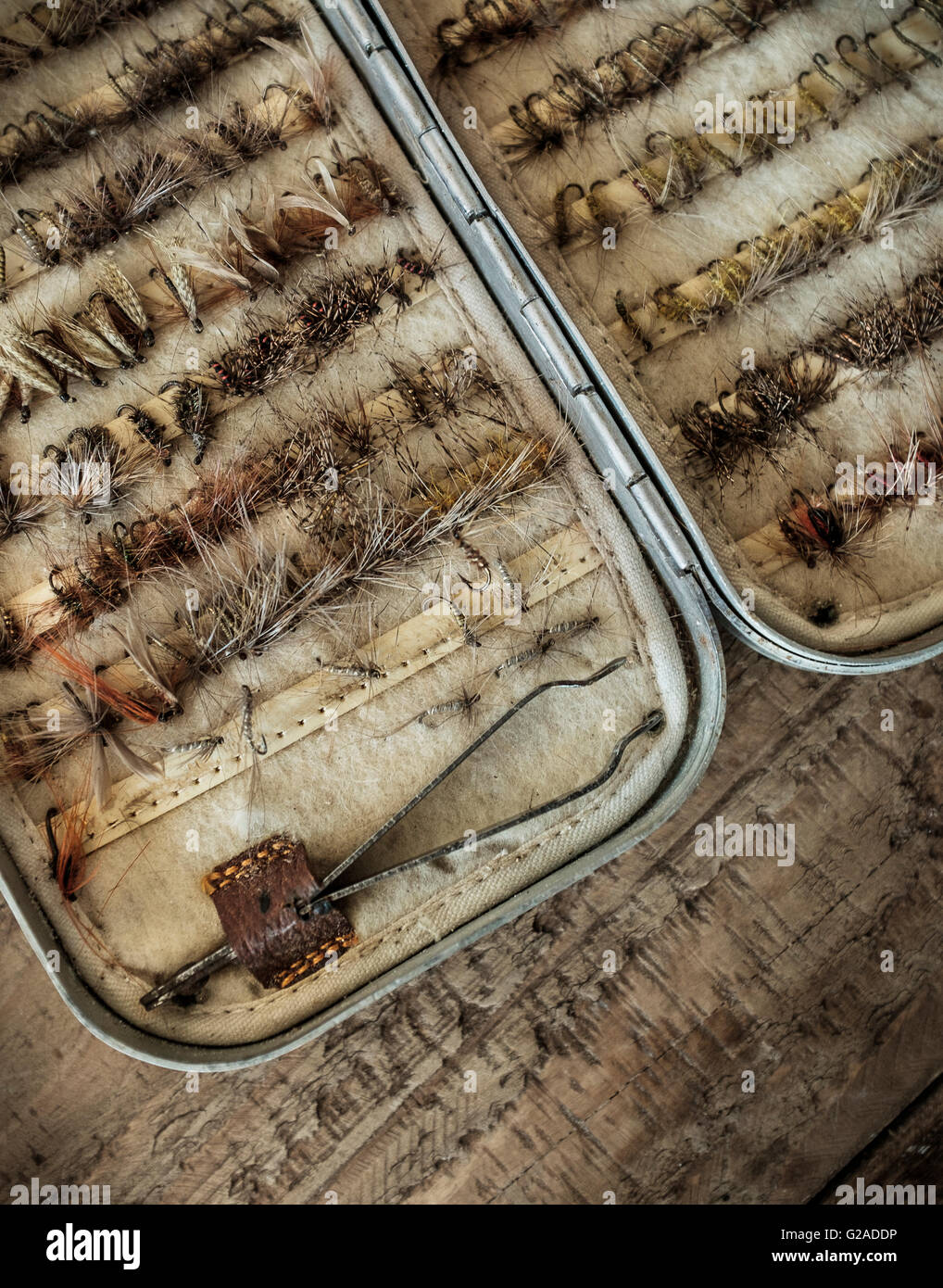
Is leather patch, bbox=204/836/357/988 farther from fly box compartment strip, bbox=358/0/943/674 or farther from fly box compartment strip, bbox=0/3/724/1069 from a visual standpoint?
fly box compartment strip, bbox=358/0/943/674

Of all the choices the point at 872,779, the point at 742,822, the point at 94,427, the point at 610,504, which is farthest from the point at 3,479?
the point at 872,779

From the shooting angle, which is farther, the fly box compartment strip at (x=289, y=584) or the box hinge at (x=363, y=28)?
the box hinge at (x=363, y=28)

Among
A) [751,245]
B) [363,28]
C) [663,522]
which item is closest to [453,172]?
[363,28]

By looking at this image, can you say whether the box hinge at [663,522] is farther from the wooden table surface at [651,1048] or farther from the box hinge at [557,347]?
the wooden table surface at [651,1048]

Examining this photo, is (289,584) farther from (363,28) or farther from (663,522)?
(363,28)

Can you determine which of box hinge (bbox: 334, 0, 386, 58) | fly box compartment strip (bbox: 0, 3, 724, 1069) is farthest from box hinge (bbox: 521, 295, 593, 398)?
box hinge (bbox: 334, 0, 386, 58)

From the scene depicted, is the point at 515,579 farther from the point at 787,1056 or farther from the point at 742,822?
the point at 787,1056

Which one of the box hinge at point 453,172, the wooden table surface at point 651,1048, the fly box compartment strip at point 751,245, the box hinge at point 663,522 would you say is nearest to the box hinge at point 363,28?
the fly box compartment strip at point 751,245
